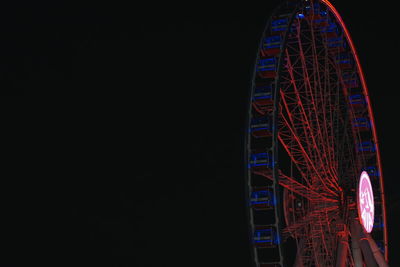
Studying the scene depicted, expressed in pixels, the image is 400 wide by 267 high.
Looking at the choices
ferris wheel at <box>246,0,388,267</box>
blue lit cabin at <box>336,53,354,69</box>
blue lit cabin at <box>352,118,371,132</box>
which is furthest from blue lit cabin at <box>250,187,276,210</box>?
blue lit cabin at <box>352,118,371,132</box>

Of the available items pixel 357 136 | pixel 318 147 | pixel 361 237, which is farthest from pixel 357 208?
pixel 357 136

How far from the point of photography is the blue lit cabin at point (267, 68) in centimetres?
2196

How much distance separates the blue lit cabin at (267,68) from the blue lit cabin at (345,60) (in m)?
6.45

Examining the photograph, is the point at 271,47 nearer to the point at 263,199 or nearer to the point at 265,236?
the point at 263,199

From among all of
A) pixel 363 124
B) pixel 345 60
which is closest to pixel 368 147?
pixel 363 124

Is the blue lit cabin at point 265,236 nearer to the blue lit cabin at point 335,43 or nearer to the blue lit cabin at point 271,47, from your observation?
the blue lit cabin at point 271,47

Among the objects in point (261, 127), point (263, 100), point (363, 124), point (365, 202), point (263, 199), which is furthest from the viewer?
point (363, 124)

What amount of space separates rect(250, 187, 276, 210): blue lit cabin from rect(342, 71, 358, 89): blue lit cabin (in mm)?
9801

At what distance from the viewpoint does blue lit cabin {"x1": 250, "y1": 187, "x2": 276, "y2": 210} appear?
19.6 m

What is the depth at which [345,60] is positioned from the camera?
2802 centimetres

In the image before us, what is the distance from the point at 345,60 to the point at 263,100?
8068 millimetres

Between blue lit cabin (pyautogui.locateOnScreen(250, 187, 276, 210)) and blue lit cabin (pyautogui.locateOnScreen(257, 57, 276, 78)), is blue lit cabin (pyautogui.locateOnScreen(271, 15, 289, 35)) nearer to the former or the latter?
blue lit cabin (pyautogui.locateOnScreen(257, 57, 276, 78))

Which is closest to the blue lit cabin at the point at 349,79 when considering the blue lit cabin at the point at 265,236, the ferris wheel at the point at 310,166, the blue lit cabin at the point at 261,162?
the ferris wheel at the point at 310,166

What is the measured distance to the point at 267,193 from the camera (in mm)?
19734
